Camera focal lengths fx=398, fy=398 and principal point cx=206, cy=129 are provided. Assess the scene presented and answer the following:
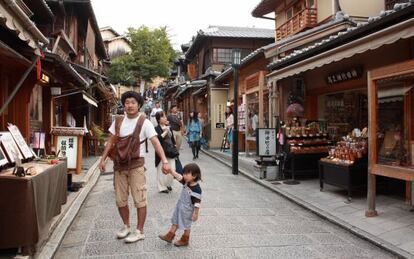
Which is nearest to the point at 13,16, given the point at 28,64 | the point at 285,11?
the point at 28,64

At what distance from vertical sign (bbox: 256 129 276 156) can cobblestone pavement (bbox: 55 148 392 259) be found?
2.21m

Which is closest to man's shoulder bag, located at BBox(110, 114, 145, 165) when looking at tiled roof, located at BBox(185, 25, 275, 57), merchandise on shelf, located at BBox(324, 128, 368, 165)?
merchandise on shelf, located at BBox(324, 128, 368, 165)

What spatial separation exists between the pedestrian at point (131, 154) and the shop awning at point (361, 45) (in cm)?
380

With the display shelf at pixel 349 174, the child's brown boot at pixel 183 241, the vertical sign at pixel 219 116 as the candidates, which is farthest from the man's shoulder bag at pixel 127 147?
the vertical sign at pixel 219 116

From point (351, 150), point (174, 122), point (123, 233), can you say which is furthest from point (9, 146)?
point (351, 150)

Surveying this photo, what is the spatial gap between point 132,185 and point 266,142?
6.48 metres

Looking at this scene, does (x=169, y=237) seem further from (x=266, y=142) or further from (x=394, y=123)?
(x=266, y=142)

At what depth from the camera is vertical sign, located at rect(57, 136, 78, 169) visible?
37.0 ft

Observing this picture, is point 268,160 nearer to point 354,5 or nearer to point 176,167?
point 176,167

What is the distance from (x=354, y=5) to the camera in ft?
54.6

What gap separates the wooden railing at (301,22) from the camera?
17406 millimetres

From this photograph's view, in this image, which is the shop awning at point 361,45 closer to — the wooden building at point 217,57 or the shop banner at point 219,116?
the shop banner at point 219,116

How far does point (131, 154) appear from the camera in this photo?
5.54 m

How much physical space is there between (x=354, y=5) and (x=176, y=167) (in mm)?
11594
